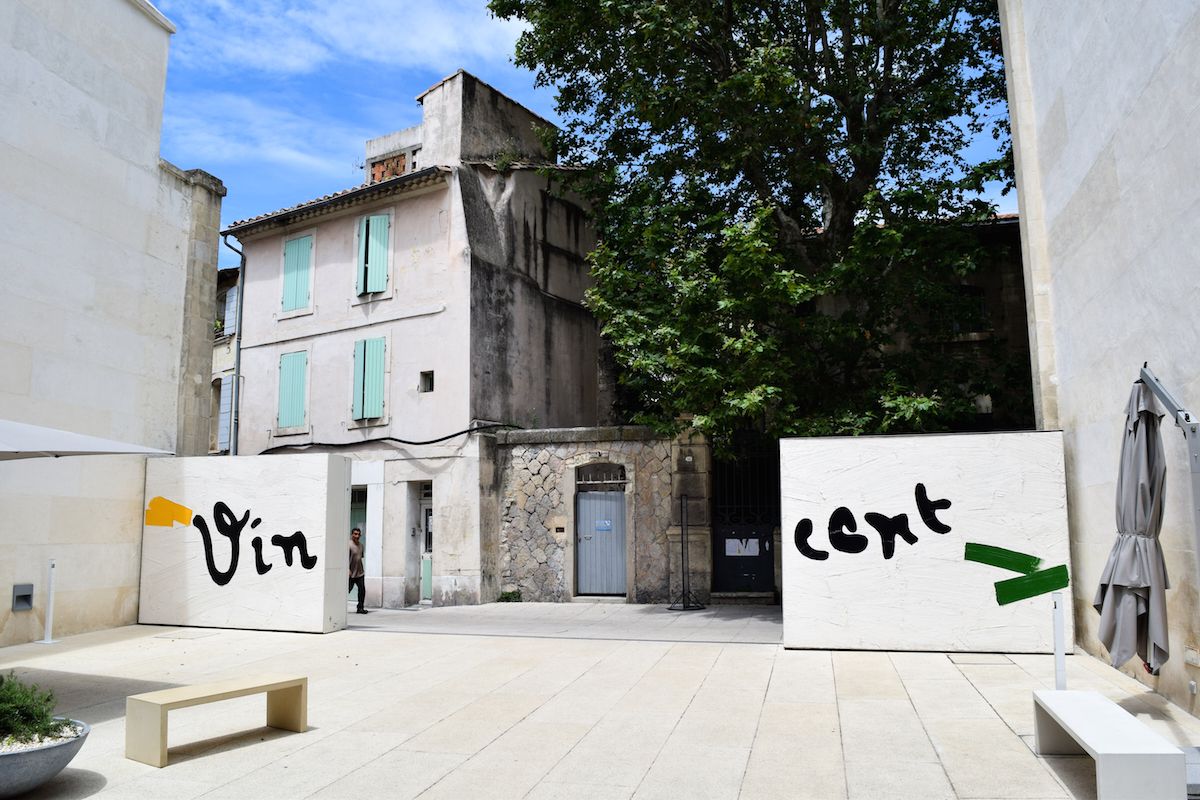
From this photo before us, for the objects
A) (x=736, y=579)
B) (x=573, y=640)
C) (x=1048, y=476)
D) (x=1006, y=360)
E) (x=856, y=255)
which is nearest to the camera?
(x=1048, y=476)

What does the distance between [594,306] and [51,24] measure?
8219 mm

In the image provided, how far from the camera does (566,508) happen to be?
54.9 feet

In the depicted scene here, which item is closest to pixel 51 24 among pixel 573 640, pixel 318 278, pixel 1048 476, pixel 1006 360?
pixel 318 278

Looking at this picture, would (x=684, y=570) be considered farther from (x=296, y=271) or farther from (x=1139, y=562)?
(x=296, y=271)

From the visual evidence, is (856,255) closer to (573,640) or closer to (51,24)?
(573,640)

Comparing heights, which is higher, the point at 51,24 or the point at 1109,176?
the point at 51,24

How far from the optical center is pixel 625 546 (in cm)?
1656

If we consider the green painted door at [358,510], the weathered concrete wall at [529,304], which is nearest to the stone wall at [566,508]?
the weathered concrete wall at [529,304]

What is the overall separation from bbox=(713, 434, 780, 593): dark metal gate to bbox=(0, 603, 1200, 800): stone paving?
4.33 m

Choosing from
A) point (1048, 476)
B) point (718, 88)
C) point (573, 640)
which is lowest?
point (573, 640)

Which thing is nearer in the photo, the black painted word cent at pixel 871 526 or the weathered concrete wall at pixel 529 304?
the black painted word cent at pixel 871 526

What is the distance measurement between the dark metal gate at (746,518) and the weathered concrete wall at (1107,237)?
6100 millimetres

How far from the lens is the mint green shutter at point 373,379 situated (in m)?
17.8

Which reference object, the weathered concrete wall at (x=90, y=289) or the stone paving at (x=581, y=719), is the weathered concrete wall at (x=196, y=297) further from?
the stone paving at (x=581, y=719)
